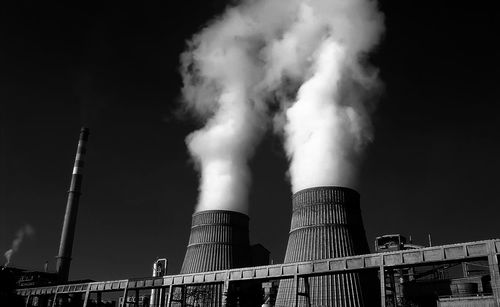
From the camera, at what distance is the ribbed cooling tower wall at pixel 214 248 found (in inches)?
1652

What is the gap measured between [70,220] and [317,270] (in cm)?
3919

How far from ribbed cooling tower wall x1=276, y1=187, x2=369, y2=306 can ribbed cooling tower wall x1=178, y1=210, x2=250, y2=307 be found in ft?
28.4

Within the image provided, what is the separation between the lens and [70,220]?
5694cm

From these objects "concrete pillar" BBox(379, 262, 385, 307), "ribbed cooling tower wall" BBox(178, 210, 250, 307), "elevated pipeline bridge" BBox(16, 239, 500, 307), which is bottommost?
"concrete pillar" BBox(379, 262, 385, 307)

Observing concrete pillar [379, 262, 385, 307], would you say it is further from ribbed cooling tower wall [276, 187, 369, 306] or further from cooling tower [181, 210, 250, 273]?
cooling tower [181, 210, 250, 273]

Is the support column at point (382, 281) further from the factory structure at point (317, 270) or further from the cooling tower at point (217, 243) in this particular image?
the cooling tower at point (217, 243)

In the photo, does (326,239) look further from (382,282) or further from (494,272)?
(494,272)

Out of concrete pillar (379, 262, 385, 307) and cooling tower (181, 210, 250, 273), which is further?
cooling tower (181, 210, 250, 273)

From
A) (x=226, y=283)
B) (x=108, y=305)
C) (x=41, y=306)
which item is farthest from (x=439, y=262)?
(x=41, y=306)

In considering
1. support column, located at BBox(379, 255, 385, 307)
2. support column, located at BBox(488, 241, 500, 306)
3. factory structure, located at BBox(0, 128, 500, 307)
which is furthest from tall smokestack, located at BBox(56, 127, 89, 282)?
support column, located at BBox(488, 241, 500, 306)

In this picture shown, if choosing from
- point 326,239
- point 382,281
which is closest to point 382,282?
point 382,281

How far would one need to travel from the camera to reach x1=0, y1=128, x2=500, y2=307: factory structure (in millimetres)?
26078

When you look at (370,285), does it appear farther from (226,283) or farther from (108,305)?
(108,305)

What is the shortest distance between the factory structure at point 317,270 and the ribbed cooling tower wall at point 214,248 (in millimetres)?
95
